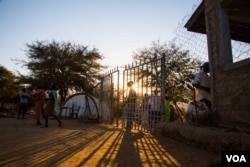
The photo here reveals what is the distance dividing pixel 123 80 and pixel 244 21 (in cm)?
458

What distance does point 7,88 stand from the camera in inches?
1207

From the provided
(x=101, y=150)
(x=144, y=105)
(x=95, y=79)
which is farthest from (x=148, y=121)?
(x=95, y=79)

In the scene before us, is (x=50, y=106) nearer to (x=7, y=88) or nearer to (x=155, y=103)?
(x=155, y=103)

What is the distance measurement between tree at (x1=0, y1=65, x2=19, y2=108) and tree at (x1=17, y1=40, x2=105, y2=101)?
6.24 metres

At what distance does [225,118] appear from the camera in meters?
5.37

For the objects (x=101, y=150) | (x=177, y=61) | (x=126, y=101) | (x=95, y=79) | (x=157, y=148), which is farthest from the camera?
(x=95, y=79)

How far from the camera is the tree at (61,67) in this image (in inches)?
971

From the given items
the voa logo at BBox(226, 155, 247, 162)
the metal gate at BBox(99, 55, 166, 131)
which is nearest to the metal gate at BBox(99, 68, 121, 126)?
the metal gate at BBox(99, 55, 166, 131)

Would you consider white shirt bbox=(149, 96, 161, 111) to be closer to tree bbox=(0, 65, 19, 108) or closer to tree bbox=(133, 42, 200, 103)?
tree bbox=(133, 42, 200, 103)

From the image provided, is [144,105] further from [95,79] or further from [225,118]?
[95,79]

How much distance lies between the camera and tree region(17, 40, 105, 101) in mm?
24672

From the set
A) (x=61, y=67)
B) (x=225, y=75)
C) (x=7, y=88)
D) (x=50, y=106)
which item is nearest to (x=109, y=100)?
(x=50, y=106)

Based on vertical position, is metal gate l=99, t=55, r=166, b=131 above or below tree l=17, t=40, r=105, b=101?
below

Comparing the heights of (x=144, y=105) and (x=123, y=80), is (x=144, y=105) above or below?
below
